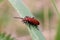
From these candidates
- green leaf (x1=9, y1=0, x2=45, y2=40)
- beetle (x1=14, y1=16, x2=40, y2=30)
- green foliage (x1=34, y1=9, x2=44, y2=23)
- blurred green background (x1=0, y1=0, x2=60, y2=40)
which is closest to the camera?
green leaf (x1=9, y1=0, x2=45, y2=40)

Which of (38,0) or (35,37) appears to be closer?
(35,37)

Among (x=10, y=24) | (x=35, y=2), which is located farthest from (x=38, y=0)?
(x=10, y=24)

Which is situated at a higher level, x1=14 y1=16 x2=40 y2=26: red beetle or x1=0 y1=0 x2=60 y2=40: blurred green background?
x1=0 y1=0 x2=60 y2=40: blurred green background

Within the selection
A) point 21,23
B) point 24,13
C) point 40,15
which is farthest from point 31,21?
point 40,15

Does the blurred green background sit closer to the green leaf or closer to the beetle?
the beetle

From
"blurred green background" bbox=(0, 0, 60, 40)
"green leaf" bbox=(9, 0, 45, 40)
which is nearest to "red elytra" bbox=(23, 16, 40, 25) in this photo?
"green leaf" bbox=(9, 0, 45, 40)

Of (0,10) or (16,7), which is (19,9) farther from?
(0,10)

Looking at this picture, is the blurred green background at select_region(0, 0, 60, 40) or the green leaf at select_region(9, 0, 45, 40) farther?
the blurred green background at select_region(0, 0, 60, 40)

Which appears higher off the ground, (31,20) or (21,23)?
(21,23)

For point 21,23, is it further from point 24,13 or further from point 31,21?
point 24,13

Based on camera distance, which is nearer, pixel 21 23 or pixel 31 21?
pixel 31 21

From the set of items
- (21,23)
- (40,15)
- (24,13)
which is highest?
(40,15)
